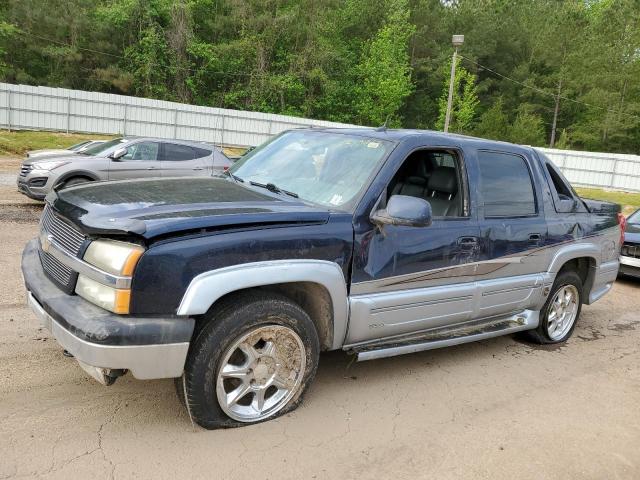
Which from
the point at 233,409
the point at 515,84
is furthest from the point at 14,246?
the point at 515,84

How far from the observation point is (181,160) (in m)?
12.1

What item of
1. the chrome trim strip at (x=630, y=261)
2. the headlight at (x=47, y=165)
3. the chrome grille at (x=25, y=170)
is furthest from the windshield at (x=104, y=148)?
the chrome trim strip at (x=630, y=261)

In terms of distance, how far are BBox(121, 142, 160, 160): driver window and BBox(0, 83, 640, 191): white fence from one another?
49.1ft

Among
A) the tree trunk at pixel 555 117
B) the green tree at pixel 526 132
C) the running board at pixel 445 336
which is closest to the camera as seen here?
the running board at pixel 445 336

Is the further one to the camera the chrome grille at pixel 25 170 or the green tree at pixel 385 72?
the green tree at pixel 385 72

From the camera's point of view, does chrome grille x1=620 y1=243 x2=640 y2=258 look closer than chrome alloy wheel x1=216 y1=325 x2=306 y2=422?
No

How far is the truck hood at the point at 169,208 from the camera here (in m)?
2.97

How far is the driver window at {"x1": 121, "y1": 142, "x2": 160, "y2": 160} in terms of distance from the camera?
452 inches

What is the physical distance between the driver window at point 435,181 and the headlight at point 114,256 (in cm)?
217

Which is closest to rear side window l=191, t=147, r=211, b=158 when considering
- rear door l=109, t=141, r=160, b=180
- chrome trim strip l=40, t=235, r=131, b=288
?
rear door l=109, t=141, r=160, b=180

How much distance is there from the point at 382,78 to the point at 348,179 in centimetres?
4601

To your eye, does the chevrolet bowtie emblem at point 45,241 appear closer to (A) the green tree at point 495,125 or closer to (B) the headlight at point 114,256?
(B) the headlight at point 114,256

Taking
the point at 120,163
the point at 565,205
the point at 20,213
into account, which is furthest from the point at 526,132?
the point at 565,205

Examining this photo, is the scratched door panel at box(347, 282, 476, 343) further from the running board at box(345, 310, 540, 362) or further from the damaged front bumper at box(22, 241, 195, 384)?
the damaged front bumper at box(22, 241, 195, 384)
